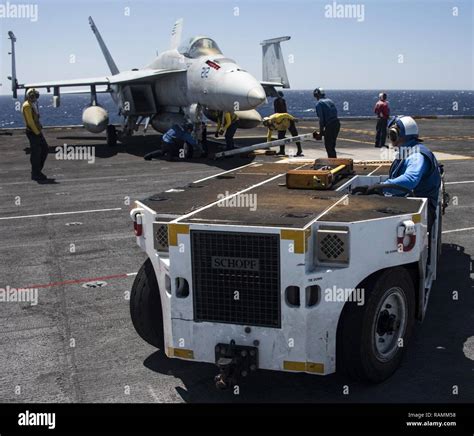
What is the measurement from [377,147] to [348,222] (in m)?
20.2

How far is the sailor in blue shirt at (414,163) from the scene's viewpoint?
659 cm

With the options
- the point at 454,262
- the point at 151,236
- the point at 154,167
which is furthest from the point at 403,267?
the point at 154,167

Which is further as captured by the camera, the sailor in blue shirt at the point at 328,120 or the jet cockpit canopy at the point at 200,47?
the jet cockpit canopy at the point at 200,47

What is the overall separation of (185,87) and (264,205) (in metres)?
17.4

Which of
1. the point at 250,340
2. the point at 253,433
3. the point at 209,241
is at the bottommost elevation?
the point at 253,433

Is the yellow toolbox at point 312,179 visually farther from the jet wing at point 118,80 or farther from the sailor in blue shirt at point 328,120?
the jet wing at point 118,80

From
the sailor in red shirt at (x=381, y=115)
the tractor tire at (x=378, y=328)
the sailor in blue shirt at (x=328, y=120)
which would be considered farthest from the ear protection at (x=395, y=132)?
the sailor in red shirt at (x=381, y=115)

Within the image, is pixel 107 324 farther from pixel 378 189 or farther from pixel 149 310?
pixel 378 189

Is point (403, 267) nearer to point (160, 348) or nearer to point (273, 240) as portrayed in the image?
point (273, 240)

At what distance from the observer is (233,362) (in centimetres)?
494

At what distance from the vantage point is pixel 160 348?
5.99 meters

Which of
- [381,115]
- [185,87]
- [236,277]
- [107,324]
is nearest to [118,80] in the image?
[185,87]

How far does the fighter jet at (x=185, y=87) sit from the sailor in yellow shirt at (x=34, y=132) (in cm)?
573

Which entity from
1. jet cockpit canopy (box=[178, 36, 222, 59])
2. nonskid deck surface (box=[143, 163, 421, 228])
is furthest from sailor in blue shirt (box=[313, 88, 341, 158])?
nonskid deck surface (box=[143, 163, 421, 228])
